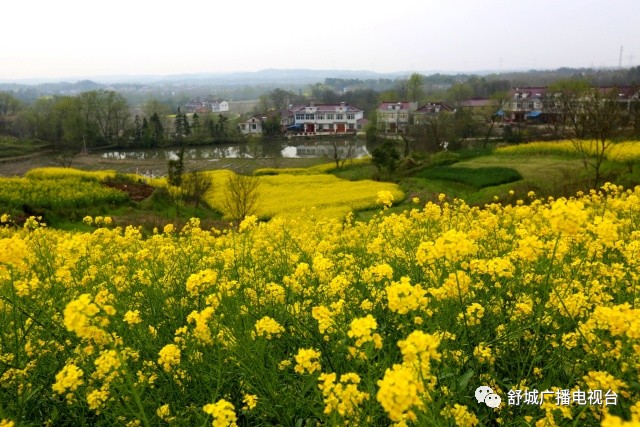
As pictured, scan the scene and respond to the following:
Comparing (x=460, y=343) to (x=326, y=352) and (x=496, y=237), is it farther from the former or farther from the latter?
(x=496, y=237)

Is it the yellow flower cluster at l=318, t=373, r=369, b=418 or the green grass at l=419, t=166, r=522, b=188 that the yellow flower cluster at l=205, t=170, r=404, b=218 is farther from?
the yellow flower cluster at l=318, t=373, r=369, b=418

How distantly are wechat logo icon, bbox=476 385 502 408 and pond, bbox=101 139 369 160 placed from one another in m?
56.0

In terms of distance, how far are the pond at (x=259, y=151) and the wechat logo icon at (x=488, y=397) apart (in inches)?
2205

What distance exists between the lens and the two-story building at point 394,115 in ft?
258

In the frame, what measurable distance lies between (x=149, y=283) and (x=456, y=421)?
337 centimetres

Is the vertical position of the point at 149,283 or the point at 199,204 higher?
the point at 149,283

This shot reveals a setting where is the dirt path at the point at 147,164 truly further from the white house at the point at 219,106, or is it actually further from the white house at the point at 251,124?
the white house at the point at 219,106

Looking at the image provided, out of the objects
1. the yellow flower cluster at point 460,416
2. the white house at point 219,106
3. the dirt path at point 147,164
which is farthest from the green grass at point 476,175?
the white house at point 219,106

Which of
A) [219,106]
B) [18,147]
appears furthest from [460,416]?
[219,106]

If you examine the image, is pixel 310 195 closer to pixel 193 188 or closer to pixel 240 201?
pixel 240 201

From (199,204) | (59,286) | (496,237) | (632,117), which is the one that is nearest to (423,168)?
(199,204)

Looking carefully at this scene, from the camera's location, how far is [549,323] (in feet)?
10.4

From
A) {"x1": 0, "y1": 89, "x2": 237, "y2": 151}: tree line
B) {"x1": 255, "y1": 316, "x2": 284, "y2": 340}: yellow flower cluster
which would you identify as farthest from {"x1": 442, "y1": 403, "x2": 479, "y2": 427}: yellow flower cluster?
{"x1": 0, "y1": 89, "x2": 237, "y2": 151}: tree line

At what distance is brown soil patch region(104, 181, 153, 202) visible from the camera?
91.0 feet
